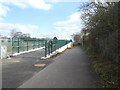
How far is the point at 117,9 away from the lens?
43.9ft

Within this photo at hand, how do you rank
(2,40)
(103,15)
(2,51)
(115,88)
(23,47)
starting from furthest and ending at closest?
(23,47) < (2,40) < (2,51) < (103,15) < (115,88)

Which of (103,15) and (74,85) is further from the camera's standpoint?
(103,15)

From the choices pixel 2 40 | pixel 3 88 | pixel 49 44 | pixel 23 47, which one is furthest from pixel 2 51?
pixel 3 88

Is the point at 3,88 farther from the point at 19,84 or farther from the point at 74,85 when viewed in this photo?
the point at 74,85

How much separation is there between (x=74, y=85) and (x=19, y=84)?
200 cm

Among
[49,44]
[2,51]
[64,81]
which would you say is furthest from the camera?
[49,44]

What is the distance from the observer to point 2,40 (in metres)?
24.3

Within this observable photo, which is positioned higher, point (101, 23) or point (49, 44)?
point (101, 23)

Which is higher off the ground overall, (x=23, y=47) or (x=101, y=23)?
(x=101, y=23)

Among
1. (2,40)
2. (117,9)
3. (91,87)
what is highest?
(117,9)

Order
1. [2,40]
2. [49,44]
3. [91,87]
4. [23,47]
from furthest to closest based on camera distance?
[23,47] → [49,44] → [2,40] → [91,87]

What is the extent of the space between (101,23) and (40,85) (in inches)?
421

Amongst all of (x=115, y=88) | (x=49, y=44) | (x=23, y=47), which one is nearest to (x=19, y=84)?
(x=115, y=88)

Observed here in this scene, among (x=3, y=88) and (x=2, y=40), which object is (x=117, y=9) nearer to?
(x=3, y=88)
